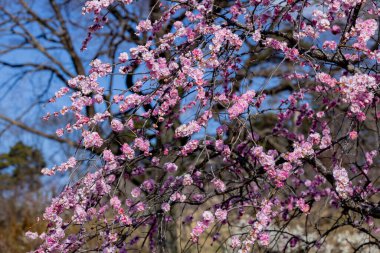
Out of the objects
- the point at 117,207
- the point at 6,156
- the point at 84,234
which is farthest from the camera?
the point at 6,156

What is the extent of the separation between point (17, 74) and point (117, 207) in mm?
Answer: 8236

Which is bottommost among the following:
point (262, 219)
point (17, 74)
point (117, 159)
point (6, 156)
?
point (262, 219)

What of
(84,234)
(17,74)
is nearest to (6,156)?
(17,74)

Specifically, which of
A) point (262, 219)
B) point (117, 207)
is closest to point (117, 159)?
point (117, 207)

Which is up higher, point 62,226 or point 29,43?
point 29,43

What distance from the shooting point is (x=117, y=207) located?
10.1ft

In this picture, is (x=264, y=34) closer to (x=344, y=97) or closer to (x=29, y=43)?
(x=344, y=97)

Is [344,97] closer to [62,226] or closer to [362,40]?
[362,40]

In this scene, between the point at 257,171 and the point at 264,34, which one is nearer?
A: the point at 264,34

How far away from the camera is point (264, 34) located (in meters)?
3.23

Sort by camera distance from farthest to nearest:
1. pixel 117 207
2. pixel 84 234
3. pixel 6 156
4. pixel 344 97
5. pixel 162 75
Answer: pixel 6 156, pixel 84 234, pixel 117 207, pixel 162 75, pixel 344 97

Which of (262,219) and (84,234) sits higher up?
(84,234)

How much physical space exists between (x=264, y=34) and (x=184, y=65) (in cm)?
70

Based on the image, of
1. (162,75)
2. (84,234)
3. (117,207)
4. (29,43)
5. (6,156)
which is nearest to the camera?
(162,75)
